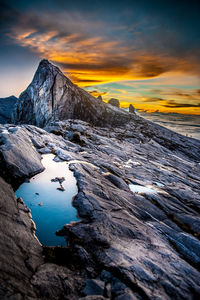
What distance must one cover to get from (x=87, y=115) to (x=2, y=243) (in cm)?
8428

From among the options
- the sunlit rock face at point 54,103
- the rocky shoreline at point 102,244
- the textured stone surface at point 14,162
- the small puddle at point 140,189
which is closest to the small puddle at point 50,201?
the rocky shoreline at point 102,244

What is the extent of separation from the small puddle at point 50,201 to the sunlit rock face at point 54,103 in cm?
6436

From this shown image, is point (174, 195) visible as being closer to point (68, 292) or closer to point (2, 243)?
point (68, 292)

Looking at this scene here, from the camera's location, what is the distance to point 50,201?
531 inches

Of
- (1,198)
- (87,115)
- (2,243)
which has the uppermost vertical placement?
(87,115)

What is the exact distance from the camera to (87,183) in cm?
1653

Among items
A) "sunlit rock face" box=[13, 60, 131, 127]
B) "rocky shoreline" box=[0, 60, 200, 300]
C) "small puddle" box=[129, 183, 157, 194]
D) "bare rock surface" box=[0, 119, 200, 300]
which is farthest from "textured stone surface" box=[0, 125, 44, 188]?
"sunlit rock face" box=[13, 60, 131, 127]

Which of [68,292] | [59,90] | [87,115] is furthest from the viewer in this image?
[87,115]

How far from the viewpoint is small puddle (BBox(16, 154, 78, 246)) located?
1052 cm

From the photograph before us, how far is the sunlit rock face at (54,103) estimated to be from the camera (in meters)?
74.1

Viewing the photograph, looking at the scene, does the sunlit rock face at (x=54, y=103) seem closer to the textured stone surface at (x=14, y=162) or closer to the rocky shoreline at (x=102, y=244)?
the rocky shoreline at (x=102, y=244)

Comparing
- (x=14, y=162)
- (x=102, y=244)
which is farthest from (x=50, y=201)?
(x=102, y=244)

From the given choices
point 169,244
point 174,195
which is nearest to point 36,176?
point 169,244

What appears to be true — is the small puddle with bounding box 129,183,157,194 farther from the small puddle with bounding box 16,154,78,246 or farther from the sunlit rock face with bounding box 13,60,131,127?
the sunlit rock face with bounding box 13,60,131,127
